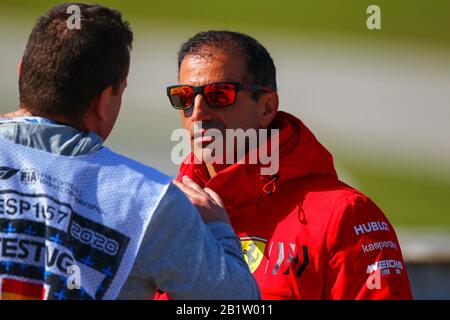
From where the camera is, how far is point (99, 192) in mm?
2045

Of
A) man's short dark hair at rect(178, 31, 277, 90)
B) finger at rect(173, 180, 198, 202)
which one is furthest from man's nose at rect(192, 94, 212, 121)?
finger at rect(173, 180, 198, 202)

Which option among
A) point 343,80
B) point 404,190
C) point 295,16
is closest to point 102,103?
point 404,190

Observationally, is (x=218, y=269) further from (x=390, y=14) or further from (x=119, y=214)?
(x=390, y=14)

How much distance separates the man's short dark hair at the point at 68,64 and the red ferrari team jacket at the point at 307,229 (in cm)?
87

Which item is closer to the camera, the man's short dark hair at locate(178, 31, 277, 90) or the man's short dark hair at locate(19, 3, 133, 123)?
the man's short dark hair at locate(19, 3, 133, 123)

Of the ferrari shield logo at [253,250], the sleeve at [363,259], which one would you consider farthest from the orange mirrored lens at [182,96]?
the sleeve at [363,259]

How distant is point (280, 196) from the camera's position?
3.12 m

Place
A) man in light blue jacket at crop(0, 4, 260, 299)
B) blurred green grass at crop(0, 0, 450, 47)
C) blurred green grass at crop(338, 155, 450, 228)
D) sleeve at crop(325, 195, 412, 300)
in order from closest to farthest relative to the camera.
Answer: man in light blue jacket at crop(0, 4, 260, 299)
sleeve at crop(325, 195, 412, 300)
blurred green grass at crop(338, 155, 450, 228)
blurred green grass at crop(0, 0, 450, 47)

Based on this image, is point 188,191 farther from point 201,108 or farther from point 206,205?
point 201,108

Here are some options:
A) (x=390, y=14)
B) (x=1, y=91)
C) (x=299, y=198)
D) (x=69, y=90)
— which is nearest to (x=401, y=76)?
(x=390, y=14)

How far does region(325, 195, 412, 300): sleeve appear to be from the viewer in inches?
108

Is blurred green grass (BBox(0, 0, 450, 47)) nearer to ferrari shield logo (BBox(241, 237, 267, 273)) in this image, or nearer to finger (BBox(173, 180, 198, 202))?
ferrari shield logo (BBox(241, 237, 267, 273))

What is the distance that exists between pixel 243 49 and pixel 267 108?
0.24 metres

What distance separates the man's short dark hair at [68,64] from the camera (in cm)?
206
